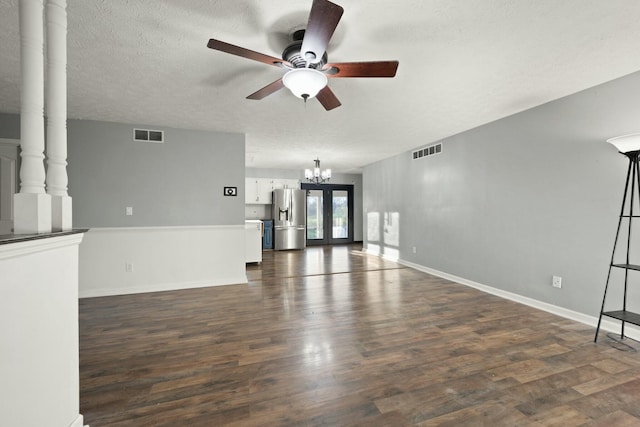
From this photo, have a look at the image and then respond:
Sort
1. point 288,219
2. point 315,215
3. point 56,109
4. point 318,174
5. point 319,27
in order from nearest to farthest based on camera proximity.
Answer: point 56,109 < point 319,27 < point 318,174 < point 288,219 < point 315,215

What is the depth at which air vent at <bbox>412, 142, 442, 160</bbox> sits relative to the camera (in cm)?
498

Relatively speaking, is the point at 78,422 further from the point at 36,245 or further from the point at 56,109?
the point at 56,109

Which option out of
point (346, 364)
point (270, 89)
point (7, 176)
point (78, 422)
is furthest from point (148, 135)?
point (346, 364)

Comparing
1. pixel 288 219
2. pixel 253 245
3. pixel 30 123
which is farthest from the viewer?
pixel 288 219

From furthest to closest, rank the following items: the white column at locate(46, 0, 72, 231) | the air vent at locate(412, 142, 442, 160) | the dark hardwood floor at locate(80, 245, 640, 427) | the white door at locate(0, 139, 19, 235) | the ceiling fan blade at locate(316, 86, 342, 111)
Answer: the air vent at locate(412, 142, 442, 160), the white door at locate(0, 139, 19, 235), the ceiling fan blade at locate(316, 86, 342, 111), the dark hardwood floor at locate(80, 245, 640, 427), the white column at locate(46, 0, 72, 231)

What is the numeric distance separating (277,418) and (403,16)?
2.58m

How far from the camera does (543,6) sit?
1.74 meters

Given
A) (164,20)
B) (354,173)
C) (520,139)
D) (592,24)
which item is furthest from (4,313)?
(354,173)

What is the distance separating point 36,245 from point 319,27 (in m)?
1.69

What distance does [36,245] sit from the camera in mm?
1132

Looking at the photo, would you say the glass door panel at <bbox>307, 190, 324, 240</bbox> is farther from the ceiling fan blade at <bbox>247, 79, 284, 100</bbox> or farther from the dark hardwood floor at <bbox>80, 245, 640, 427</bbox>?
the ceiling fan blade at <bbox>247, 79, 284, 100</bbox>

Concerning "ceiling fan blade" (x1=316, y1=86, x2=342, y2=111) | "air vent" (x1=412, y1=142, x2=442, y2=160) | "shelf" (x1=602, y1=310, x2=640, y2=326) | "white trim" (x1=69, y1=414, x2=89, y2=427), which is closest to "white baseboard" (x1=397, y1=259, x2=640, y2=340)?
"shelf" (x1=602, y1=310, x2=640, y2=326)

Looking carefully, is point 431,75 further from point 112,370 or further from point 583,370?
point 112,370

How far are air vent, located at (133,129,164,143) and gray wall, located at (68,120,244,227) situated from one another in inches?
2.3
